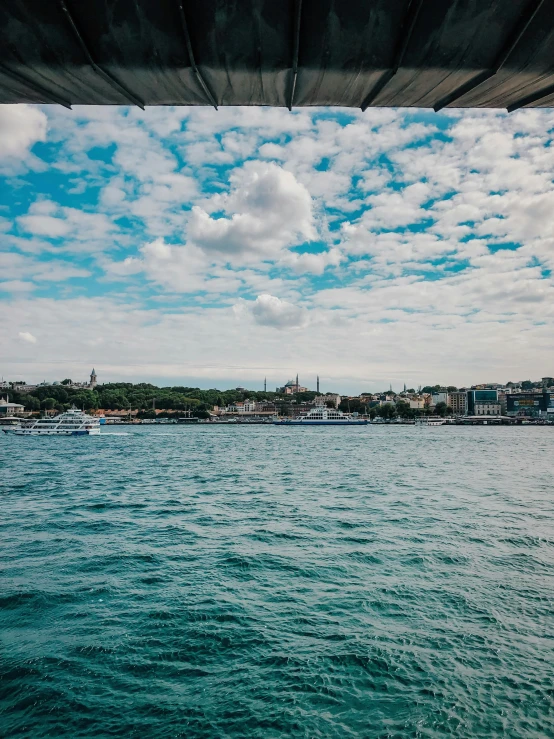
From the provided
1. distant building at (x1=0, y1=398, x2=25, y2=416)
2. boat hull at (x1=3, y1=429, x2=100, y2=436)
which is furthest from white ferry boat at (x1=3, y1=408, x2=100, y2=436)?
distant building at (x1=0, y1=398, x2=25, y2=416)

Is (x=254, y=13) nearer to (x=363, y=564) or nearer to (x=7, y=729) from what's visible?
(x=7, y=729)

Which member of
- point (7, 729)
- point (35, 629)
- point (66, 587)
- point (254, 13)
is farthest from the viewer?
point (66, 587)

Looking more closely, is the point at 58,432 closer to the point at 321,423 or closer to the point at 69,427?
the point at 69,427

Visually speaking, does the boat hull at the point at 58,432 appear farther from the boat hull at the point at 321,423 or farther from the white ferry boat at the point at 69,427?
the boat hull at the point at 321,423

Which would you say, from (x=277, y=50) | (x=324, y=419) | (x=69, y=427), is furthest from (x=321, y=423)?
(x=277, y=50)

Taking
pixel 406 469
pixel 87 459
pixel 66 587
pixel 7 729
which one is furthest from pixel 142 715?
pixel 87 459

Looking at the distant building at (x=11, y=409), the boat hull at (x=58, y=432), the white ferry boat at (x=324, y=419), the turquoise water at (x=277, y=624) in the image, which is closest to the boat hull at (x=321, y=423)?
the white ferry boat at (x=324, y=419)
